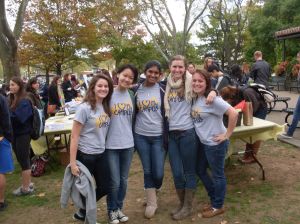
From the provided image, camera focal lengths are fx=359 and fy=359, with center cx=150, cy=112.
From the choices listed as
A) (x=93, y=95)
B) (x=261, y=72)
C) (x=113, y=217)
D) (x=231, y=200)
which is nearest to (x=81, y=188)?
(x=113, y=217)

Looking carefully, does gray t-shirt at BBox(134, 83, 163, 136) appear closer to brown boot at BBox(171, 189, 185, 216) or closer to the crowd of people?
the crowd of people

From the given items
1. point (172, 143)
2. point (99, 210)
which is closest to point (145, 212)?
point (99, 210)

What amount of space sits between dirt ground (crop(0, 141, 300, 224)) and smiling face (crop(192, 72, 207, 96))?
1.43 meters

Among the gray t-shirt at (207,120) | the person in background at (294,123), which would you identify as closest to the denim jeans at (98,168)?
the gray t-shirt at (207,120)

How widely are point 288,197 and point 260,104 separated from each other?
1.90 metres

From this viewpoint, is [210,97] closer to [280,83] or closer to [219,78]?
[219,78]

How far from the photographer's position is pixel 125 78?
368 centimetres

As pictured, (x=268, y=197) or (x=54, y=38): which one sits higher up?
(x=54, y=38)

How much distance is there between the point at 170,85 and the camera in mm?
3801

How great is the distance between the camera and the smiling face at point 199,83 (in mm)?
3652

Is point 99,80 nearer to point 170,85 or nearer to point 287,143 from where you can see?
point 170,85

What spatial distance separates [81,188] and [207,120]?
1.42 meters

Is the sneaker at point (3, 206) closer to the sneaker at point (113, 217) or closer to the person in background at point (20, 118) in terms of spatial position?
the person in background at point (20, 118)

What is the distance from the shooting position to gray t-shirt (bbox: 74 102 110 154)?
11.2 feet
